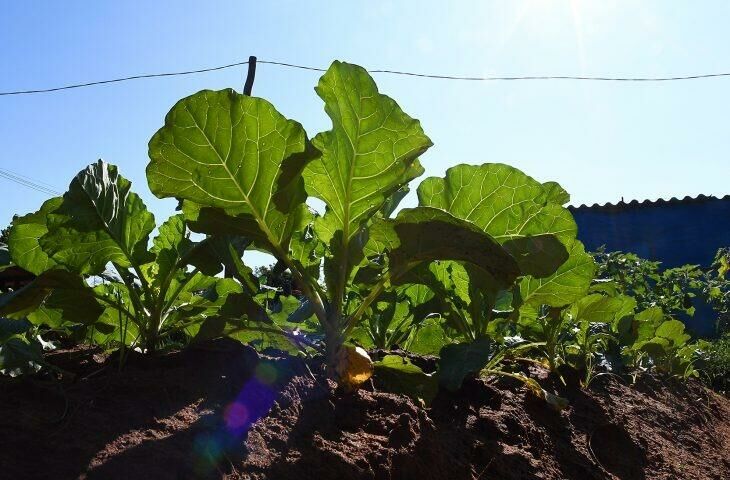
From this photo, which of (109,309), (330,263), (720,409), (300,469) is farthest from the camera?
(720,409)

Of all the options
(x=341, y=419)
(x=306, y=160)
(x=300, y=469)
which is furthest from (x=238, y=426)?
(x=306, y=160)

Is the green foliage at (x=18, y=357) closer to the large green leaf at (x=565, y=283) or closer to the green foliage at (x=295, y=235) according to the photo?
the green foliage at (x=295, y=235)

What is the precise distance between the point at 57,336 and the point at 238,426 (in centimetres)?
161

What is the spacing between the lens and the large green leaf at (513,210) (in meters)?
1.68

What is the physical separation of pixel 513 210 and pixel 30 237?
50.5 inches

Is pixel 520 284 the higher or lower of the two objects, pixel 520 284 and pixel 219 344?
the higher

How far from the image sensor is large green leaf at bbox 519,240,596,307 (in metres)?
2.04

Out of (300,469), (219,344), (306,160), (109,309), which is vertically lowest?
(300,469)

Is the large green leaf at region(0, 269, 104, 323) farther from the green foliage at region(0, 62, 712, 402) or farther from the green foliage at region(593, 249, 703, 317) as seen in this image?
the green foliage at region(593, 249, 703, 317)

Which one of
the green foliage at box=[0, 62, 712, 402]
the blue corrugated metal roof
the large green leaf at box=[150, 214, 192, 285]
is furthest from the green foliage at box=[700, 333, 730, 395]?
the blue corrugated metal roof

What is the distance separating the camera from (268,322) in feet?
5.39

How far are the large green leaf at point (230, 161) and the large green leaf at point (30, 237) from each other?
397 mm

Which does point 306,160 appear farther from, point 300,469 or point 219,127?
point 300,469

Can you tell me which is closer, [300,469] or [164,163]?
[300,469]
